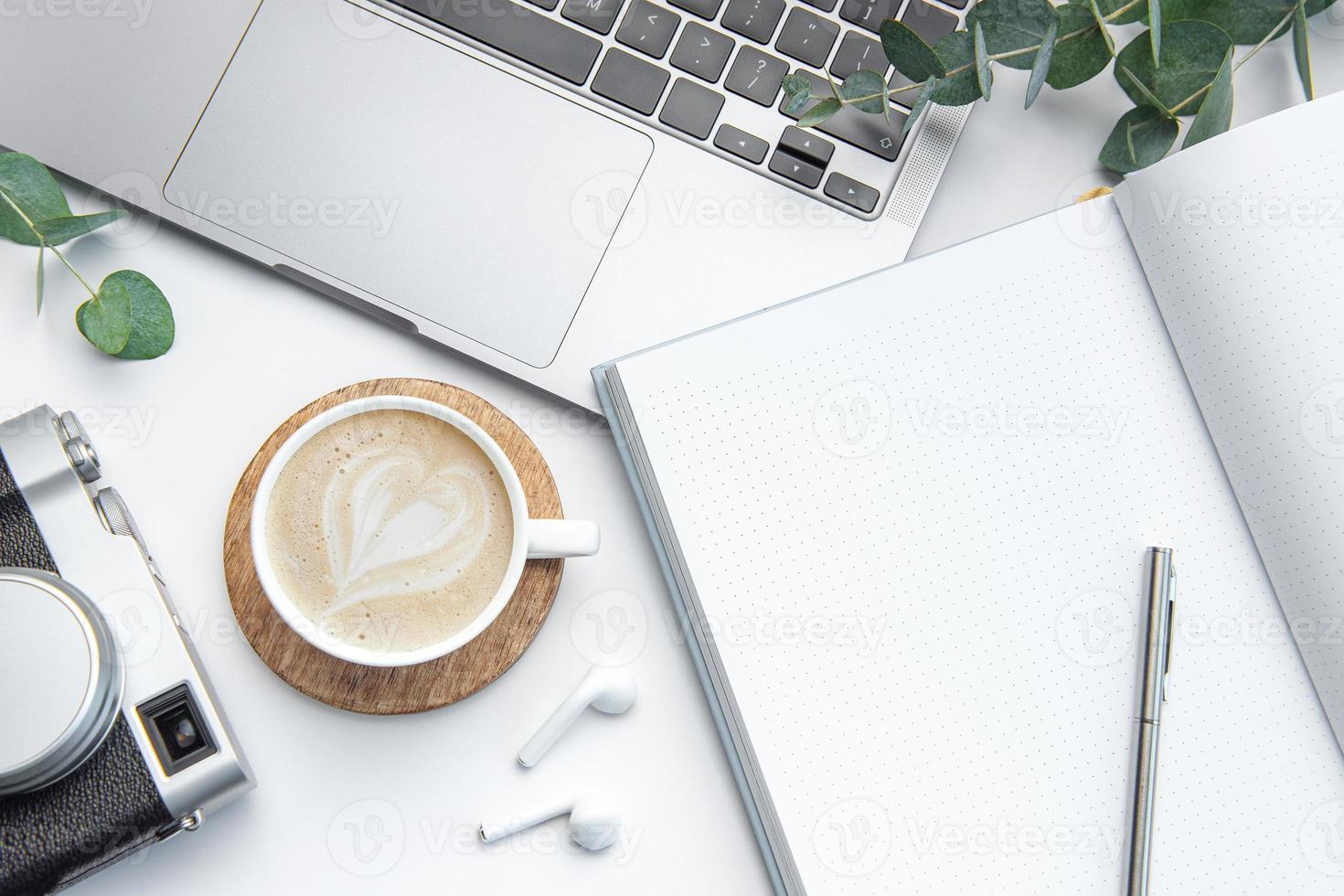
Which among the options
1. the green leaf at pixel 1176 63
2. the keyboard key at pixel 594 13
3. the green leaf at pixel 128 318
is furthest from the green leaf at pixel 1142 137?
the green leaf at pixel 128 318

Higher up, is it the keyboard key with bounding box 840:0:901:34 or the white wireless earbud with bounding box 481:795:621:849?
the keyboard key with bounding box 840:0:901:34

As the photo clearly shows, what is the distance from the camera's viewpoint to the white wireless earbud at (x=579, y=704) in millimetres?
575

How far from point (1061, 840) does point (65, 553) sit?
584 mm

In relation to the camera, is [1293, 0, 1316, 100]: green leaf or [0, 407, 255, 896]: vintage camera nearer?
[0, 407, 255, 896]: vintage camera

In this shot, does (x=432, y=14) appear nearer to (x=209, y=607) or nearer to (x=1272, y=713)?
(x=209, y=607)

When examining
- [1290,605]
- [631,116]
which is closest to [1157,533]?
[1290,605]

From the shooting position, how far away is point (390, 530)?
0.52 meters

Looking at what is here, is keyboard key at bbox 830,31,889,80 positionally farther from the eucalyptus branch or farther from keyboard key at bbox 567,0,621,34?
the eucalyptus branch

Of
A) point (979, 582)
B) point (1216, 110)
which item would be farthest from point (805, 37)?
point (979, 582)

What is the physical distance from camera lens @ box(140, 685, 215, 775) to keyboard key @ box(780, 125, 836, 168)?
0.47 m

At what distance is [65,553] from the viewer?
492mm

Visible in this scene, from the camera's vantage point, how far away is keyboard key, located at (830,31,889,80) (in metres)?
0.59

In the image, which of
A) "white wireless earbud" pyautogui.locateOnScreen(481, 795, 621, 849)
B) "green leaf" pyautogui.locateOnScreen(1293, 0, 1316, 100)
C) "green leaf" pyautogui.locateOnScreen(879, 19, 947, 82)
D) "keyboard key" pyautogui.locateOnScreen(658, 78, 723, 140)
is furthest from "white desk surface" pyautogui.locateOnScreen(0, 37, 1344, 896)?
"green leaf" pyautogui.locateOnScreen(1293, 0, 1316, 100)

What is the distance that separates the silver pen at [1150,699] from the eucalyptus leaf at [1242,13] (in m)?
0.34
